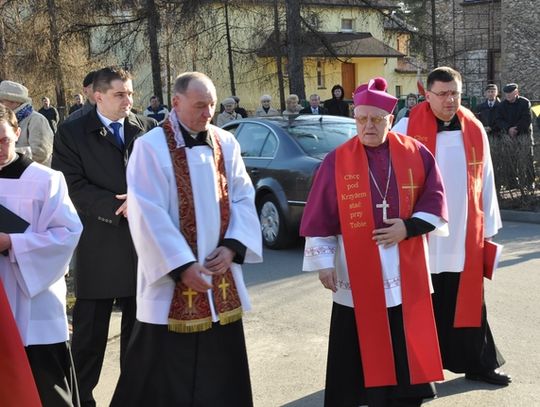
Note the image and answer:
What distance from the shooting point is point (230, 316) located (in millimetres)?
3971

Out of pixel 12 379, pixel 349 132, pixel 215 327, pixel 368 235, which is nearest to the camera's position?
pixel 12 379

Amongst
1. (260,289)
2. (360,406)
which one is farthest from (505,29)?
(360,406)

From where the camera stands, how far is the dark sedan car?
9.66m

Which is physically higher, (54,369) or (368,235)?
(368,235)

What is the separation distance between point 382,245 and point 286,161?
5.69 m

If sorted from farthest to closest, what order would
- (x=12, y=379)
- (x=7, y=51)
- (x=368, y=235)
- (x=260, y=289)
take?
1. (x=7, y=51)
2. (x=260, y=289)
3. (x=368, y=235)
4. (x=12, y=379)

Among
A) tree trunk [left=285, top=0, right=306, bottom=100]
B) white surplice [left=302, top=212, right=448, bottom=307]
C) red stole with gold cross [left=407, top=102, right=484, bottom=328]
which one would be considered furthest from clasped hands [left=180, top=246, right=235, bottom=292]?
tree trunk [left=285, top=0, right=306, bottom=100]

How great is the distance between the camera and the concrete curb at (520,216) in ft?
38.1

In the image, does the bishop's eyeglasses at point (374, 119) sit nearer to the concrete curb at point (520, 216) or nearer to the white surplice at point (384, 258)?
the white surplice at point (384, 258)

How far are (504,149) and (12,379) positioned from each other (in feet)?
33.9

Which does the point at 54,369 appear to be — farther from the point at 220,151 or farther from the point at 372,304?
the point at 372,304

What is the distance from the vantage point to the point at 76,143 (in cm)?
459

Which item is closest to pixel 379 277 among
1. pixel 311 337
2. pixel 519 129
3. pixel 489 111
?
pixel 311 337

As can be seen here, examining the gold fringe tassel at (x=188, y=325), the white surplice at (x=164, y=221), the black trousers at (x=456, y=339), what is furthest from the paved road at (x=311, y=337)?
the white surplice at (x=164, y=221)
